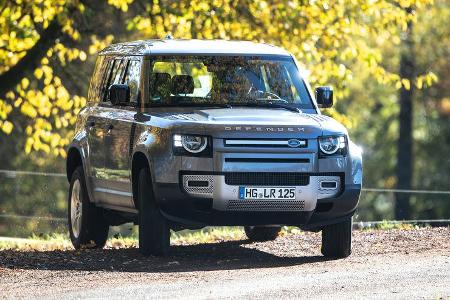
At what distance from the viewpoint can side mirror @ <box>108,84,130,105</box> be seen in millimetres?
14625

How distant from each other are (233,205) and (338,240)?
134cm

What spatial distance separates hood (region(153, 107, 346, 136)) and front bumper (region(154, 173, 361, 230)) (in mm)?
431

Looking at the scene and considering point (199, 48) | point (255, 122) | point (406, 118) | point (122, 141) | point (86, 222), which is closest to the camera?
point (255, 122)

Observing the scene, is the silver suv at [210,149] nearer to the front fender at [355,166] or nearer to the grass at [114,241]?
the front fender at [355,166]

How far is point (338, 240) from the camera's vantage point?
14.1 meters

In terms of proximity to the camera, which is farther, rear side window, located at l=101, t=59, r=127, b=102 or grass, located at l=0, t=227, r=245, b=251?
grass, located at l=0, t=227, r=245, b=251

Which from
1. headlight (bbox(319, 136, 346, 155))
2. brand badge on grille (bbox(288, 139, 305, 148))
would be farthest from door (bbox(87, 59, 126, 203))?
headlight (bbox(319, 136, 346, 155))

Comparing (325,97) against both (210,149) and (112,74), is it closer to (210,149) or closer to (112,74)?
(210,149)

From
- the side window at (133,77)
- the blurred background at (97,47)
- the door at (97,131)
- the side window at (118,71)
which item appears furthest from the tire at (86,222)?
the blurred background at (97,47)

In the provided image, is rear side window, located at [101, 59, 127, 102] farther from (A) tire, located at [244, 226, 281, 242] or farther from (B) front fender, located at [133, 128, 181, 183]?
(A) tire, located at [244, 226, 281, 242]

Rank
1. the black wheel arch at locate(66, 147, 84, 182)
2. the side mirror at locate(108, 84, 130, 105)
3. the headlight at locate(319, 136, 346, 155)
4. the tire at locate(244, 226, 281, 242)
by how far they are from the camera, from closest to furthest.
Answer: the headlight at locate(319, 136, 346, 155) → the side mirror at locate(108, 84, 130, 105) → the black wheel arch at locate(66, 147, 84, 182) → the tire at locate(244, 226, 281, 242)

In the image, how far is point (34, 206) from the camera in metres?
37.0

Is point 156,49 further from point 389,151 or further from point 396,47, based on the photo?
point 389,151

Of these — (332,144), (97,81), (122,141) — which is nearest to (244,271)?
(332,144)
